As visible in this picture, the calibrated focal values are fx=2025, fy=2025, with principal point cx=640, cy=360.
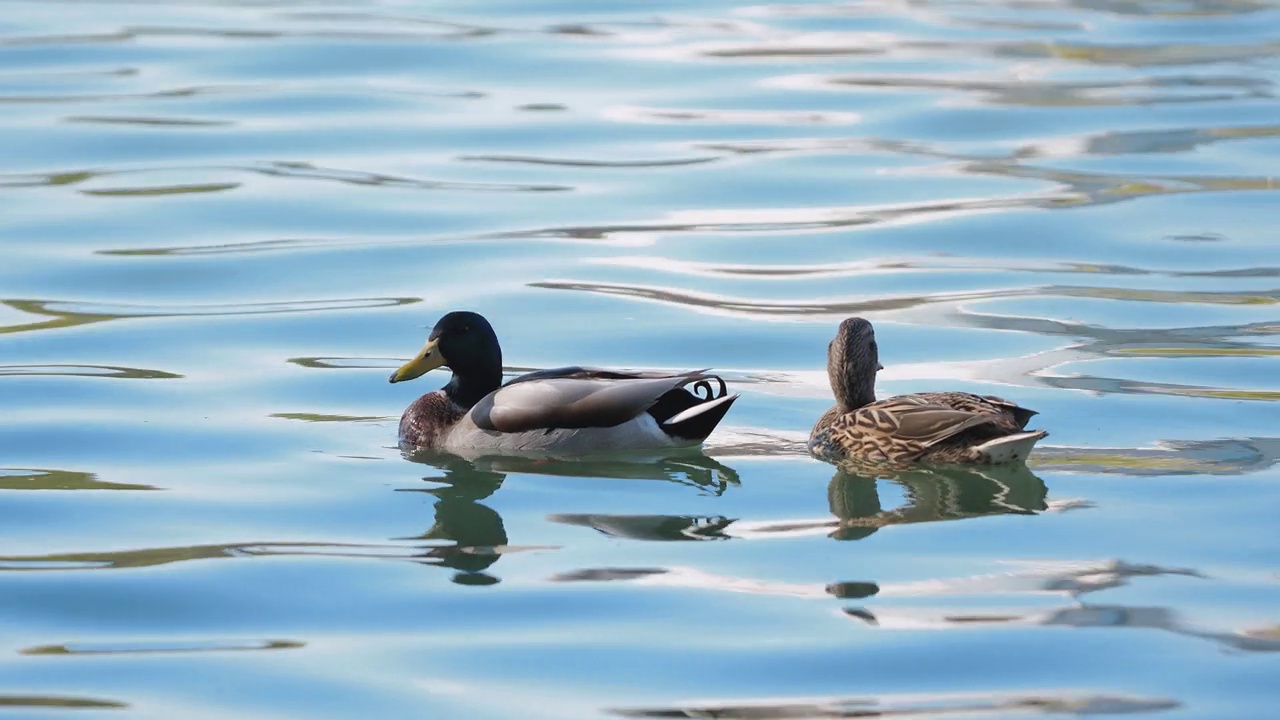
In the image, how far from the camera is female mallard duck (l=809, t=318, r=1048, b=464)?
8.61 meters

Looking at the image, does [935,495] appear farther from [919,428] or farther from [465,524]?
[465,524]

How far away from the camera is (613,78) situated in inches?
807

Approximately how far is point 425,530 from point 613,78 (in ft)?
42.3

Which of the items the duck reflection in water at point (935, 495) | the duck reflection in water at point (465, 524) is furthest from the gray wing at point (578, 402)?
the duck reflection in water at point (935, 495)

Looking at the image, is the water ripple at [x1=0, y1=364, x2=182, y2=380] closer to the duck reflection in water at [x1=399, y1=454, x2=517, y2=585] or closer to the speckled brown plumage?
the speckled brown plumage

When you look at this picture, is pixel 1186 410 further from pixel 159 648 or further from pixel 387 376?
pixel 159 648

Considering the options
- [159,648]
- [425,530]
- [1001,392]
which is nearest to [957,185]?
[1001,392]

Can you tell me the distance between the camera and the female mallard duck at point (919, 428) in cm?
861

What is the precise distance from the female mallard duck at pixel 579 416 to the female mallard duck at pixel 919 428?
0.53 meters

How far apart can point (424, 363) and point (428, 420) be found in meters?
0.43

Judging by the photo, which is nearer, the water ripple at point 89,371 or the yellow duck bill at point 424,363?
the yellow duck bill at point 424,363

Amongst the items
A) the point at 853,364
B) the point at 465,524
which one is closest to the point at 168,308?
the point at 465,524

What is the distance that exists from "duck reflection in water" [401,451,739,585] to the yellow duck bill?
1.91 feet

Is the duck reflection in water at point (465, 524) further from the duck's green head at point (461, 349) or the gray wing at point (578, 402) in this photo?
the duck's green head at point (461, 349)
